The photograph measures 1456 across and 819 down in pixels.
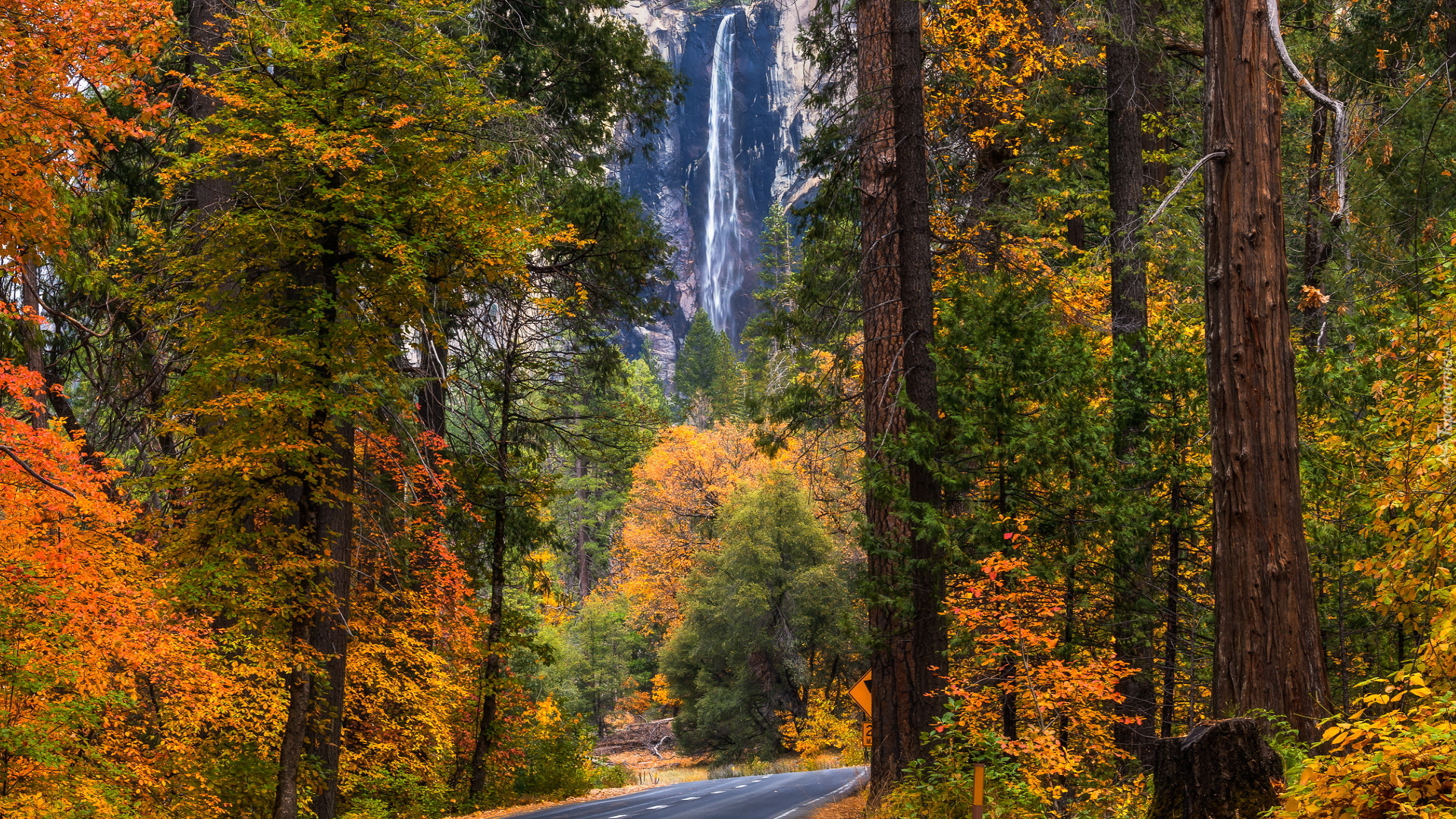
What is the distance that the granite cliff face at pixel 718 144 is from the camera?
323 feet

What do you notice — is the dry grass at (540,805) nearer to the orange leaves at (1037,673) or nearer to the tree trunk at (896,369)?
the tree trunk at (896,369)

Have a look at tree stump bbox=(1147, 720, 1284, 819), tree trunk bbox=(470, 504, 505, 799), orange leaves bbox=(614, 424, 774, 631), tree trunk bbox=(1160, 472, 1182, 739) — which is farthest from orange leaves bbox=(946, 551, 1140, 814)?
orange leaves bbox=(614, 424, 774, 631)

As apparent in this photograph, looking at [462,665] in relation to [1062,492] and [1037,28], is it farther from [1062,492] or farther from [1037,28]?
[1037,28]

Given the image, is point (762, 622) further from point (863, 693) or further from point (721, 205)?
point (721, 205)

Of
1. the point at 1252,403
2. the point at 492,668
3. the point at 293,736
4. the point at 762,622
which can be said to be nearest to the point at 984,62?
the point at 1252,403

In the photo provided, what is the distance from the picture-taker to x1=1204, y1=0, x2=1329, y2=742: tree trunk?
638cm

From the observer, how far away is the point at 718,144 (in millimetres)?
98000

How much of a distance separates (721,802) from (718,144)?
8617cm

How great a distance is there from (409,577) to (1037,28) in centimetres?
1244

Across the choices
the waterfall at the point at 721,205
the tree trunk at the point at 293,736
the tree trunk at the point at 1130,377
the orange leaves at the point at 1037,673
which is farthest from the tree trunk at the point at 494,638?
the waterfall at the point at 721,205

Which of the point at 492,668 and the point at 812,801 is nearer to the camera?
the point at 812,801

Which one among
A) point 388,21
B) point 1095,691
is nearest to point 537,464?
point 388,21

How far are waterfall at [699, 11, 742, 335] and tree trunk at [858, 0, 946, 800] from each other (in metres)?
72.8

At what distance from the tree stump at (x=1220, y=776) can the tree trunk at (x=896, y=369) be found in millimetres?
5209
